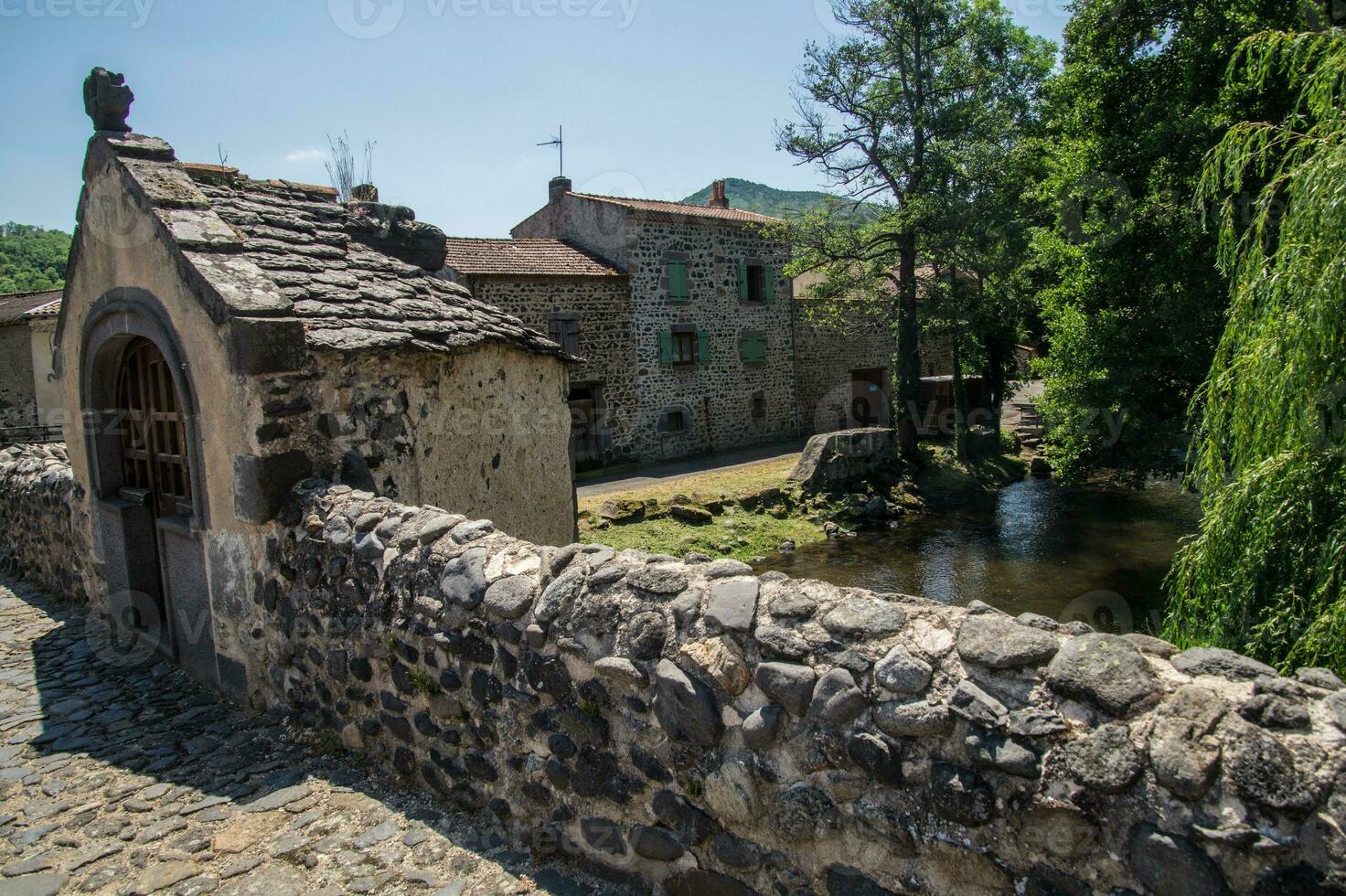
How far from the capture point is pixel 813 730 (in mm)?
2682

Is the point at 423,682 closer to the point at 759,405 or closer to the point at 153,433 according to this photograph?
the point at 153,433

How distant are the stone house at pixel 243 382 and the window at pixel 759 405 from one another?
18.1 meters

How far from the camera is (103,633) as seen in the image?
24.1 ft

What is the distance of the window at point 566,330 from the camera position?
20.9 meters

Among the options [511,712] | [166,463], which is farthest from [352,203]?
[511,712]

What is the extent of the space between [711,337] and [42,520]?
58.6 ft

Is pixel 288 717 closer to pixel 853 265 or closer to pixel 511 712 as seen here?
pixel 511 712

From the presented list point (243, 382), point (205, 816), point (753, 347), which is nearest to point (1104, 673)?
point (205, 816)

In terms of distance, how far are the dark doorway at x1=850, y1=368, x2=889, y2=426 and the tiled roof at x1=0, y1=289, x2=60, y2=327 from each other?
2270 centimetres

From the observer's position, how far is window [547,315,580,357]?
20.9 m

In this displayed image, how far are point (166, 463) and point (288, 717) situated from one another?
8.37ft

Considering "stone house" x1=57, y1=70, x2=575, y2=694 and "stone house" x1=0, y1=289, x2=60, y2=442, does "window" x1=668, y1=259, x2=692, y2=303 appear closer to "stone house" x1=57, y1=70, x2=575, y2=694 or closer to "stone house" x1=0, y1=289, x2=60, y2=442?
"stone house" x1=57, y1=70, x2=575, y2=694

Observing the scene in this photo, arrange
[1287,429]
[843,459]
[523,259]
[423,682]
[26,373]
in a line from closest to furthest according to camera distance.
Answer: [1287,429], [423,682], [843,459], [523,259], [26,373]

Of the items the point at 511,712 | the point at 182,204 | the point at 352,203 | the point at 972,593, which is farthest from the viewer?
the point at 972,593
